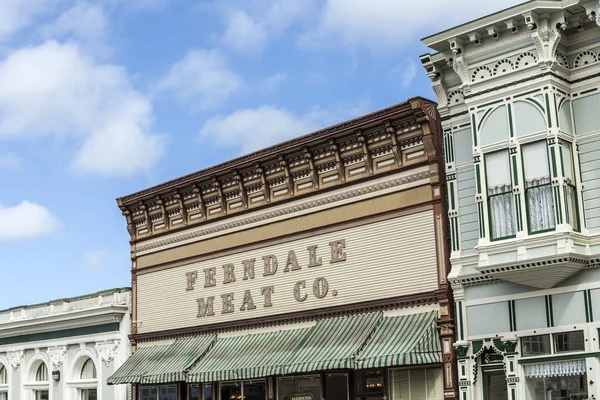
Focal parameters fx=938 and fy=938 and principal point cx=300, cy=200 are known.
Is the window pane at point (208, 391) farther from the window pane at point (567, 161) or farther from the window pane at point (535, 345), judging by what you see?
the window pane at point (567, 161)

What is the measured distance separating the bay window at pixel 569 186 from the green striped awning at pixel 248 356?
9694mm

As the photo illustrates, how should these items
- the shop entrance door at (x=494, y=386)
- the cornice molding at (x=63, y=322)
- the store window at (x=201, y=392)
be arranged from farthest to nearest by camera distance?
the cornice molding at (x=63, y=322) < the store window at (x=201, y=392) < the shop entrance door at (x=494, y=386)

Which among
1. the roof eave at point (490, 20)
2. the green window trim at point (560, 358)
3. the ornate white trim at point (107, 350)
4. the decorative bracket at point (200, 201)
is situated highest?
the roof eave at point (490, 20)

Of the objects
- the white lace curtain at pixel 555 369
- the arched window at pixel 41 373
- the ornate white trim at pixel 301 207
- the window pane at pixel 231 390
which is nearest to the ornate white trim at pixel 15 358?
the arched window at pixel 41 373

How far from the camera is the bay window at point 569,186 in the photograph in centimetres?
2227

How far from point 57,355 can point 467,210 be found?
2198 cm

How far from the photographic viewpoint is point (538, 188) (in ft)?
74.5

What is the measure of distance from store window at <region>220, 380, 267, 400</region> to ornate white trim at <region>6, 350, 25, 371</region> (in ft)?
47.3

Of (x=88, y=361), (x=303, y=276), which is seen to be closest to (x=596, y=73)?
(x=303, y=276)

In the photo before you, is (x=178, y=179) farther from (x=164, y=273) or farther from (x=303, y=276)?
(x=303, y=276)

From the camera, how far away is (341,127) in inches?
1116

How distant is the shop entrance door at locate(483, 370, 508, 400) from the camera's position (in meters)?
24.2

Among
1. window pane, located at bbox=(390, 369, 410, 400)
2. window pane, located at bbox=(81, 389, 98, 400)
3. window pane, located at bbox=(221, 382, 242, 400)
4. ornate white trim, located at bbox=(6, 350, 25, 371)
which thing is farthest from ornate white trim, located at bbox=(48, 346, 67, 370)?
window pane, located at bbox=(390, 369, 410, 400)

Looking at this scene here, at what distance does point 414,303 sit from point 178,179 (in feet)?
38.1
